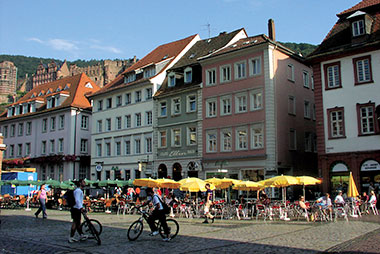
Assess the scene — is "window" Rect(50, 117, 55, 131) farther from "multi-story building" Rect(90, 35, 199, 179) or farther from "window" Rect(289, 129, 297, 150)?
"window" Rect(289, 129, 297, 150)

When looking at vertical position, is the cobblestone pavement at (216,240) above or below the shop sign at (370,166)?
below

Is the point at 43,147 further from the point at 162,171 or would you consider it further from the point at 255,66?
the point at 255,66

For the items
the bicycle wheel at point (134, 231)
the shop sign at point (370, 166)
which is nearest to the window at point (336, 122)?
the shop sign at point (370, 166)

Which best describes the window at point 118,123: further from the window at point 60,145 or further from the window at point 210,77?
the window at point 210,77

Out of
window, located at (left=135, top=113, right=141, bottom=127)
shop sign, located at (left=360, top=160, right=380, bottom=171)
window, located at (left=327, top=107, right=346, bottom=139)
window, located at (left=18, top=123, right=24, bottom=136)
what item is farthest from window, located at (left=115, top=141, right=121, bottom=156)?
shop sign, located at (left=360, top=160, right=380, bottom=171)

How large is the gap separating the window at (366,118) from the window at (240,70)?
1082 cm

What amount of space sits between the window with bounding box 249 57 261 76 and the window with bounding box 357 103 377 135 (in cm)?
942

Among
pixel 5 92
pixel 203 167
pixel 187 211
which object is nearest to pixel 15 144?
pixel 203 167

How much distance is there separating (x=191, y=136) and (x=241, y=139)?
584 cm

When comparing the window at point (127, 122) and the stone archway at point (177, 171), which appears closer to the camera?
the stone archway at point (177, 171)

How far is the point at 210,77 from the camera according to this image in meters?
39.5

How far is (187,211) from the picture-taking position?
2473cm

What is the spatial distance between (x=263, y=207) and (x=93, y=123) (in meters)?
33.7

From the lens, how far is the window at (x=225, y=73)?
1496 inches
